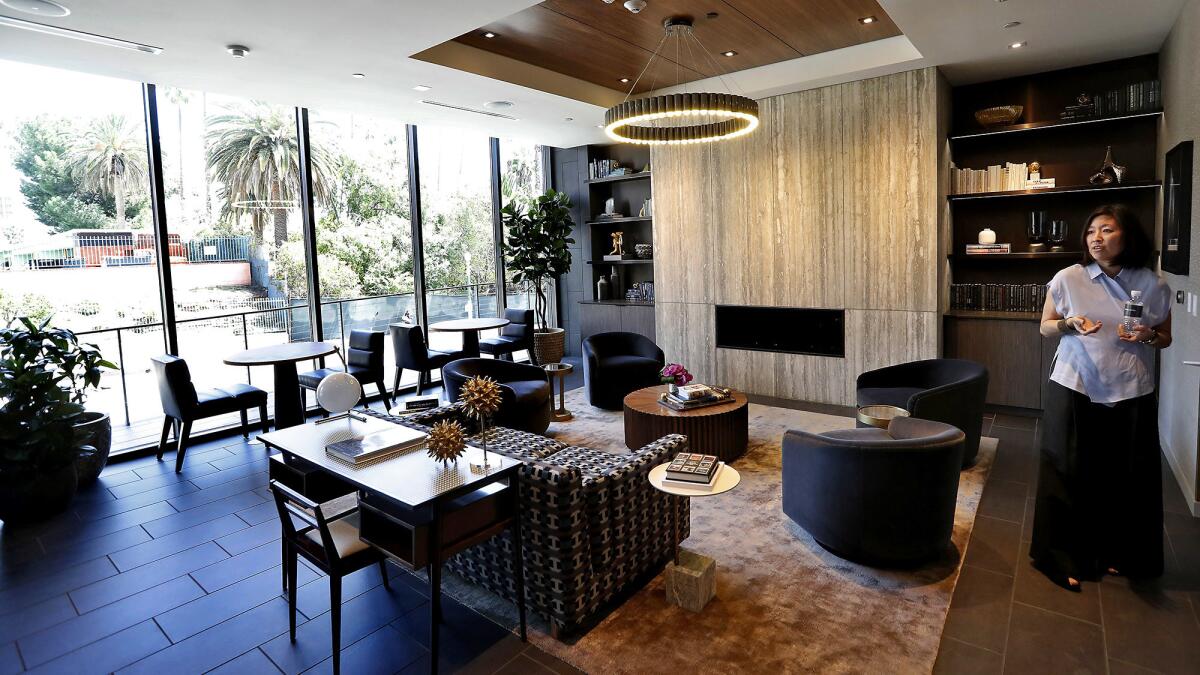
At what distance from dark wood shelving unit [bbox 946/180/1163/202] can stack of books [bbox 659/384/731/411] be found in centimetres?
290

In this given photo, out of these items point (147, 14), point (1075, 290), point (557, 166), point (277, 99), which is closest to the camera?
point (1075, 290)

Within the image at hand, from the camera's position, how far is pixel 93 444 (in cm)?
466

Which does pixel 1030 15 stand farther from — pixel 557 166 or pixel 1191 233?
pixel 557 166

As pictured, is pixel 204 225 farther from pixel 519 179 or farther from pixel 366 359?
pixel 519 179

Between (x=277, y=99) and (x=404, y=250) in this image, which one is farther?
(x=404, y=250)

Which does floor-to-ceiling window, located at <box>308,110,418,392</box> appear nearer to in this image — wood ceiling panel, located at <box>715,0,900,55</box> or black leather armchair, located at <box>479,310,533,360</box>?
black leather armchair, located at <box>479,310,533,360</box>

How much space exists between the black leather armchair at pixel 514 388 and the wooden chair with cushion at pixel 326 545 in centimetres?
212

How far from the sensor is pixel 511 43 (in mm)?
5234

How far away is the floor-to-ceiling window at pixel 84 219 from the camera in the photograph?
4.84m

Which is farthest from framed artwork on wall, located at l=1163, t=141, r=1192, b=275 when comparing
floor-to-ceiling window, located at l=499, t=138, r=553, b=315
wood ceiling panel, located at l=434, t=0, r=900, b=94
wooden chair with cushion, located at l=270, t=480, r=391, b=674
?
floor-to-ceiling window, located at l=499, t=138, r=553, b=315

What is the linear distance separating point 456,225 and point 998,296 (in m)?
5.70

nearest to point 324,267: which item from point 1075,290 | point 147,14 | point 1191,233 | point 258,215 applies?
point 258,215

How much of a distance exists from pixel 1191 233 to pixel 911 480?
2.39 meters

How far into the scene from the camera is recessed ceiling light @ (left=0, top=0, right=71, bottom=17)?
10.8 feet
